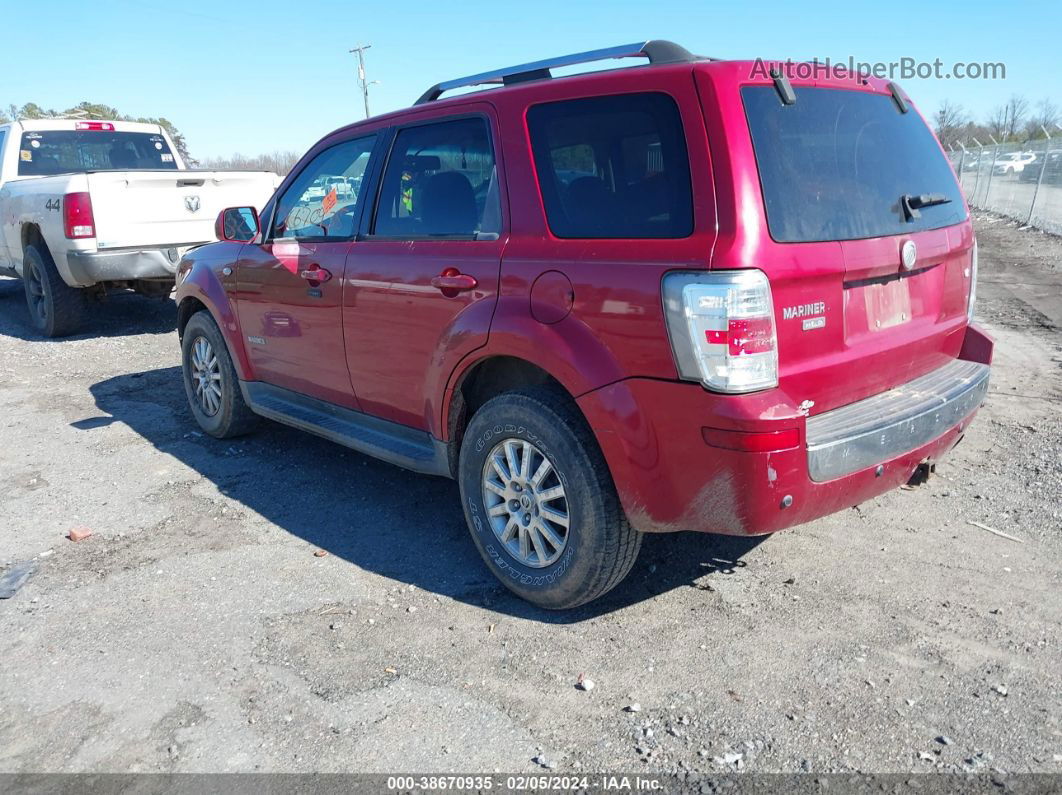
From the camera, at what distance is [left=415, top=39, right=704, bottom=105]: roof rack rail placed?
10.4 feet

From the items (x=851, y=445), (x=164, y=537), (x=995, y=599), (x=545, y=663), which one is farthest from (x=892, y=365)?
(x=164, y=537)

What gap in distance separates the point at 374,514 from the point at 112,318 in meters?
7.24

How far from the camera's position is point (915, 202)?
3.37 m

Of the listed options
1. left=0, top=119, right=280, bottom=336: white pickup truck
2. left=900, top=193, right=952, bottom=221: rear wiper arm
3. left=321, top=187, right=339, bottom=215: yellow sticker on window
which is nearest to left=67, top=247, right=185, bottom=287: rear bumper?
left=0, top=119, right=280, bottom=336: white pickup truck

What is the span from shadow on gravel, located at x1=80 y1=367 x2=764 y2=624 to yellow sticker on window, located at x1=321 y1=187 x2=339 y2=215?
61.6 inches

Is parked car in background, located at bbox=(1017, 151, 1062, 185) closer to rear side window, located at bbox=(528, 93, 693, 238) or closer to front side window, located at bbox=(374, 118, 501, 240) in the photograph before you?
front side window, located at bbox=(374, 118, 501, 240)

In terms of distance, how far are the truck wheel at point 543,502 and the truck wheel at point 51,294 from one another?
23.3 ft

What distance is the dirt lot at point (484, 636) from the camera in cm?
268

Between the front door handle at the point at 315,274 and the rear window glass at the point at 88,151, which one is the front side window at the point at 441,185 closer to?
the front door handle at the point at 315,274

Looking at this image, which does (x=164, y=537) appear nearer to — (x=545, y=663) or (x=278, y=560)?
(x=278, y=560)

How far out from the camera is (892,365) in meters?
3.29

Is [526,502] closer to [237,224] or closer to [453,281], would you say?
[453,281]

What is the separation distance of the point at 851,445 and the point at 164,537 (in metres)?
3.33

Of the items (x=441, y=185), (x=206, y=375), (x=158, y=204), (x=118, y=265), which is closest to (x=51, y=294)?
(x=118, y=265)
